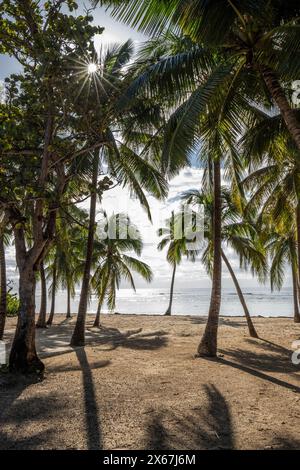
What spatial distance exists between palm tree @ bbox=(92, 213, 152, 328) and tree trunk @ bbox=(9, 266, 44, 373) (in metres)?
10.7

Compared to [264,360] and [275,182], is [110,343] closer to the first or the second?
[264,360]

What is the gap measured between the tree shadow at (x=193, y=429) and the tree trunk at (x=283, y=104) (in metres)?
4.57

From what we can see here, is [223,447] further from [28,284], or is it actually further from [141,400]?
[28,284]

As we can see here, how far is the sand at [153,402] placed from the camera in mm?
4715

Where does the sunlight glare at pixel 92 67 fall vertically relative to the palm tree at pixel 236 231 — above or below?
above

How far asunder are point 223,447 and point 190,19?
661cm

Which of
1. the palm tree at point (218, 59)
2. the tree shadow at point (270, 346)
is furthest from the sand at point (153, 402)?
the palm tree at point (218, 59)

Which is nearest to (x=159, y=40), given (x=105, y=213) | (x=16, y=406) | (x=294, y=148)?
(x=294, y=148)

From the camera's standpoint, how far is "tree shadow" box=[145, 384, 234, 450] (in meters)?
4.53

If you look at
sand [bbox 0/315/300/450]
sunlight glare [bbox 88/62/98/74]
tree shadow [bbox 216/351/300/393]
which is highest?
sunlight glare [bbox 88/62/98/74]

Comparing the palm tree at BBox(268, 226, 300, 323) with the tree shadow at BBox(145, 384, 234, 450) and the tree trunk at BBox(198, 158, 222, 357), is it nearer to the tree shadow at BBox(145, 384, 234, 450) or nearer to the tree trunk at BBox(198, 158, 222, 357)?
the tree trunk at BBox(198, 158, 222, 357)

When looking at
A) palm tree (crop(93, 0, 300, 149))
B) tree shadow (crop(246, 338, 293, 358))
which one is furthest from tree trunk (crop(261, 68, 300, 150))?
tree shadow (crop(246, 338, 293, 358))

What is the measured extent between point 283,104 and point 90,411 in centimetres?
605

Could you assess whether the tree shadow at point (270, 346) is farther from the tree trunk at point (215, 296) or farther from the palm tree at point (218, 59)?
the palm tree at point (218, 59)
